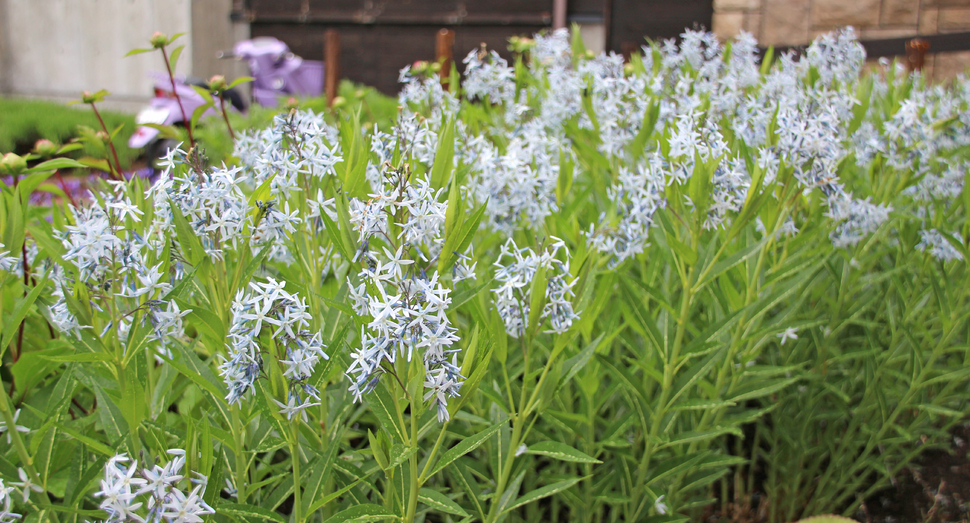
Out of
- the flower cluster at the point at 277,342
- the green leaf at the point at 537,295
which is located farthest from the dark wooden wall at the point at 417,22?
the flower cluster at the point at 277,342

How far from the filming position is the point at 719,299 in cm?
155

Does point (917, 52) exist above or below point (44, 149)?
above

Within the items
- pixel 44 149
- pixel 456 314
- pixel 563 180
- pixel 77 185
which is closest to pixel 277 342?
pixel 456 314

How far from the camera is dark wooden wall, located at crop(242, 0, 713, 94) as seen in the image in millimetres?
10281

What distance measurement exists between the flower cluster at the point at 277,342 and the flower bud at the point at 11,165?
2.36 ft

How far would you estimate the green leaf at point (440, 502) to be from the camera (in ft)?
3.40

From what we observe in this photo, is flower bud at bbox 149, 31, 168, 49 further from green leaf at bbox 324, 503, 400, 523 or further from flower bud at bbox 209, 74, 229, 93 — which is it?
green leaf at bbox 324, 503, 400, 523

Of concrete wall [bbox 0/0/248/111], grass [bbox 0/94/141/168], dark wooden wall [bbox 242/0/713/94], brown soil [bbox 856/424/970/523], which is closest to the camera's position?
brown soil [bbox 856/424/970/523]

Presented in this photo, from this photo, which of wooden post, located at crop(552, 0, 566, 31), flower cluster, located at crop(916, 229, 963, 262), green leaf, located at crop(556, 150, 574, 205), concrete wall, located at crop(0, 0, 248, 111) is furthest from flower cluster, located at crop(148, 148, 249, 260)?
concrete wall, located at crop(0, 0, 248, 111)

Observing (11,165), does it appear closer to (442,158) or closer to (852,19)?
(442,158)

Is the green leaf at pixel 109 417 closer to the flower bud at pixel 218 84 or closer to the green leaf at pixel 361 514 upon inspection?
the green leaf at pixel 361 514

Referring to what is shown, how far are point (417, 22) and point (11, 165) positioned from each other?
11333mm

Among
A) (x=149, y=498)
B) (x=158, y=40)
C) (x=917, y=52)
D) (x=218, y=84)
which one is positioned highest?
(x=917, y=52)

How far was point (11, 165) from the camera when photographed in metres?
1.30
